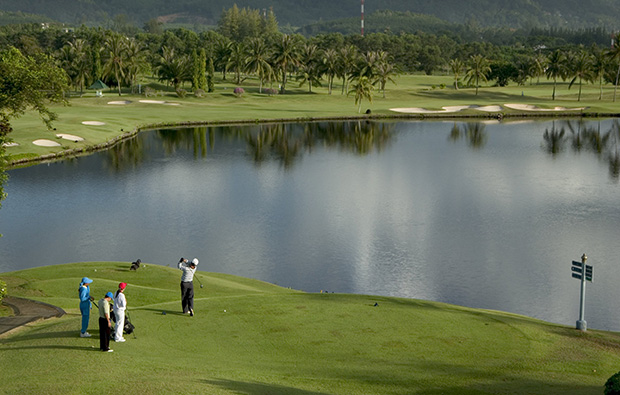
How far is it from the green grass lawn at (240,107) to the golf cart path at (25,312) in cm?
6057

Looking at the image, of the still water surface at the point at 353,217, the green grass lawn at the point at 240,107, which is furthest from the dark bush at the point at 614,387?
the green grass lawn at the point at 240,107

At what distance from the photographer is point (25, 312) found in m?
27.7

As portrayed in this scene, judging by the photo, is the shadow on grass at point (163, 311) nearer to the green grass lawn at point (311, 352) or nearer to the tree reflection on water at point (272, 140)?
the green grass lawn at point (311, 352)

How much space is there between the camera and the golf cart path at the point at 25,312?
2567 centimetres

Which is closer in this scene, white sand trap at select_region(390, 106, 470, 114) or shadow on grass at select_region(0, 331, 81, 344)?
shadow on grass at select_region(0, 331, 81, 344)

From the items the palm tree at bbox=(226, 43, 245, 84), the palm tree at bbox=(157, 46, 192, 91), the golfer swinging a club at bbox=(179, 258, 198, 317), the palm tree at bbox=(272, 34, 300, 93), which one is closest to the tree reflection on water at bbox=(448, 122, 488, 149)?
the palm tree at bbox=(272, 34, 300, 93)

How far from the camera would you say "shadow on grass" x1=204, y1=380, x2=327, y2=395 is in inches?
755

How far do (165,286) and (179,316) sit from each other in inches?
410

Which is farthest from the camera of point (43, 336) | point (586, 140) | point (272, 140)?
point (586, 140)

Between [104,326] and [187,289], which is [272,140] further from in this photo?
[104,326]

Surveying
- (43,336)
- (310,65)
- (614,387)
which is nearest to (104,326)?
(43,336)

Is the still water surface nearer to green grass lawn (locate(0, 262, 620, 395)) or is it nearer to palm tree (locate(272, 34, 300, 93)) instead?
green grass lawn (locate(0, 262, 620, 395))

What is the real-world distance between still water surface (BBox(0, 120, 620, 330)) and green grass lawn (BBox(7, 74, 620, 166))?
33.8ft

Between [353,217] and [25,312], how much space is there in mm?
34069
